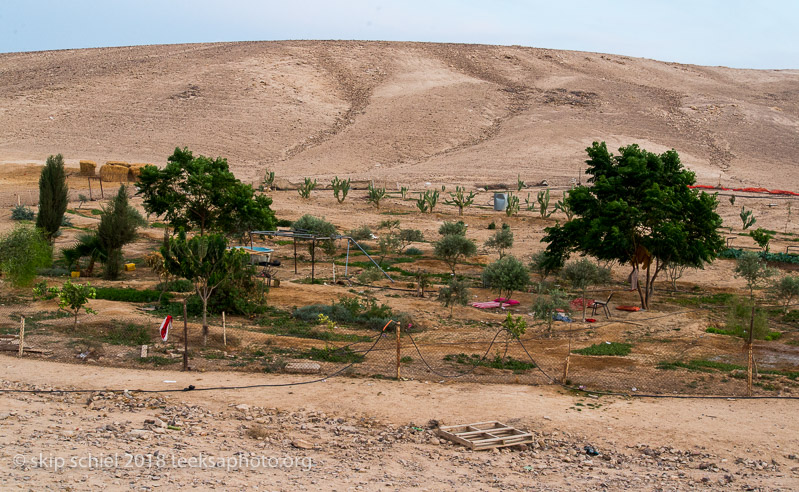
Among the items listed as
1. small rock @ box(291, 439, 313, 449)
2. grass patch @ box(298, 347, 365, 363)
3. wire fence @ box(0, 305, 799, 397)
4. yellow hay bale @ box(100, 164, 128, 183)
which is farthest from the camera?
yellow hay bale @ box(100, 164, 128, 183)

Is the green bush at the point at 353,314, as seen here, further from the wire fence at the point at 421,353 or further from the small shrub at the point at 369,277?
the small shrub at the point at 369,277

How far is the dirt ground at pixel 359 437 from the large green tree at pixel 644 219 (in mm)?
9206

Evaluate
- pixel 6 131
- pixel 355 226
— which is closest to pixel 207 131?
pixel 6 131

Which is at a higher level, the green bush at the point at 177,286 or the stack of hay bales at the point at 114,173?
the stack of hay bales at the point at 114,173

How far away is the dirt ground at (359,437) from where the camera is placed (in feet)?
31.6

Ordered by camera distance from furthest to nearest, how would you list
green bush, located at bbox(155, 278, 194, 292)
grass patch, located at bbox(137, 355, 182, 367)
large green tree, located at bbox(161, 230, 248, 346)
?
green bush, located at bbox(155, 278, 194, 292)
large green tree, located at bbox(161, 230, 248, 346)
grass patch, located at bbox(137, 355, 182, 367)

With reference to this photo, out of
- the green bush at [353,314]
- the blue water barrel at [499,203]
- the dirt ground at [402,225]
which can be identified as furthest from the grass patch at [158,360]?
the blue water barrel at [499,203]

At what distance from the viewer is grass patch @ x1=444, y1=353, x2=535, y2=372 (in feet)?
49.9

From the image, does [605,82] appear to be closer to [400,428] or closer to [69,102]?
[69,102]

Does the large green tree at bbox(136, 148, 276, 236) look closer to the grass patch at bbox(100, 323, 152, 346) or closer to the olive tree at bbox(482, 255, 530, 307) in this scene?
the olive tree at bbox(482, 255, 530, 307)

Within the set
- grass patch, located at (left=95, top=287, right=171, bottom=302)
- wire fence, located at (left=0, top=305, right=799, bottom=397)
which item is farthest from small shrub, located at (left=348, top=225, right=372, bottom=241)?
wire fence, located at (left=0, top=305, right=799, bottom=397)

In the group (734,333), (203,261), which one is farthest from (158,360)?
(734,333)

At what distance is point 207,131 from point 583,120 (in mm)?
34961

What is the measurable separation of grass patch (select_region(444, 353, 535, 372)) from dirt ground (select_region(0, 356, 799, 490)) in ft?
3.86
